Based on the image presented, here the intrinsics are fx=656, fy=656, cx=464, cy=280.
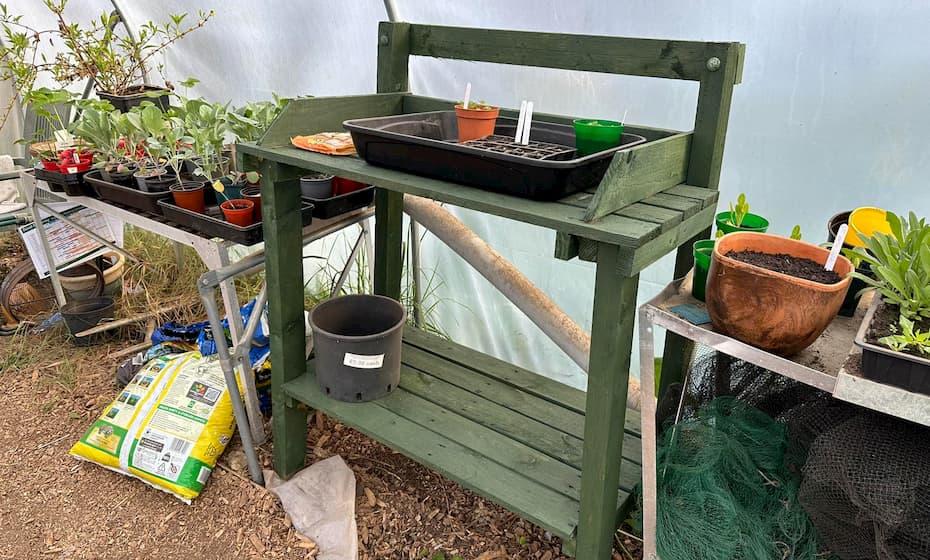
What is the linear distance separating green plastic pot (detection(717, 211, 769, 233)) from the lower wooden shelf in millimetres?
650

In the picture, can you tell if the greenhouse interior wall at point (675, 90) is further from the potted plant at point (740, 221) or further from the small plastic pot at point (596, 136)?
the small plastic pot at point (596, 136)

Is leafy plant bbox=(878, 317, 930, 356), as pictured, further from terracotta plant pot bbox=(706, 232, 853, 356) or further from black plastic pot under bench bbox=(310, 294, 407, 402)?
black plastic pot under bench bbox=(310, 294, 407, 402)

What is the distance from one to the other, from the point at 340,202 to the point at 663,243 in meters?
1.16

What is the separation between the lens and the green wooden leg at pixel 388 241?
2168 millimetres

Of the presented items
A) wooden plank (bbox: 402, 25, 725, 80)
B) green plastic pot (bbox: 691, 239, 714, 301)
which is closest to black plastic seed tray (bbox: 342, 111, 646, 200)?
wooden plank (bbox: 402, 25, 725, 80)

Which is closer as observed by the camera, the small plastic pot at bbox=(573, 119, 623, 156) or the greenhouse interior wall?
the small plastic pot at bbox=(573, 119, 623, 156)

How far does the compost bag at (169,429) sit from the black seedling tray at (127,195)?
0.56 m

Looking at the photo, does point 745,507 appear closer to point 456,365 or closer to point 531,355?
point 456,365

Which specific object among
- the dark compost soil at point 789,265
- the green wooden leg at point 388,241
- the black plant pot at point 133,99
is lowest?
the green wooden leg at point 388,241

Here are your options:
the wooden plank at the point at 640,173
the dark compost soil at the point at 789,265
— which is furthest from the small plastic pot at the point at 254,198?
the dark compost soil at the point at 789,265

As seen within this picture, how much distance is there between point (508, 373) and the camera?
81.2 inches

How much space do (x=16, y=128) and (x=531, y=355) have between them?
3419 mm

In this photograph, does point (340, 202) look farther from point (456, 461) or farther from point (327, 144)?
point (456, 461)

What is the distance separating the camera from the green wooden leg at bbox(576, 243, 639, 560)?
4.07 ft
